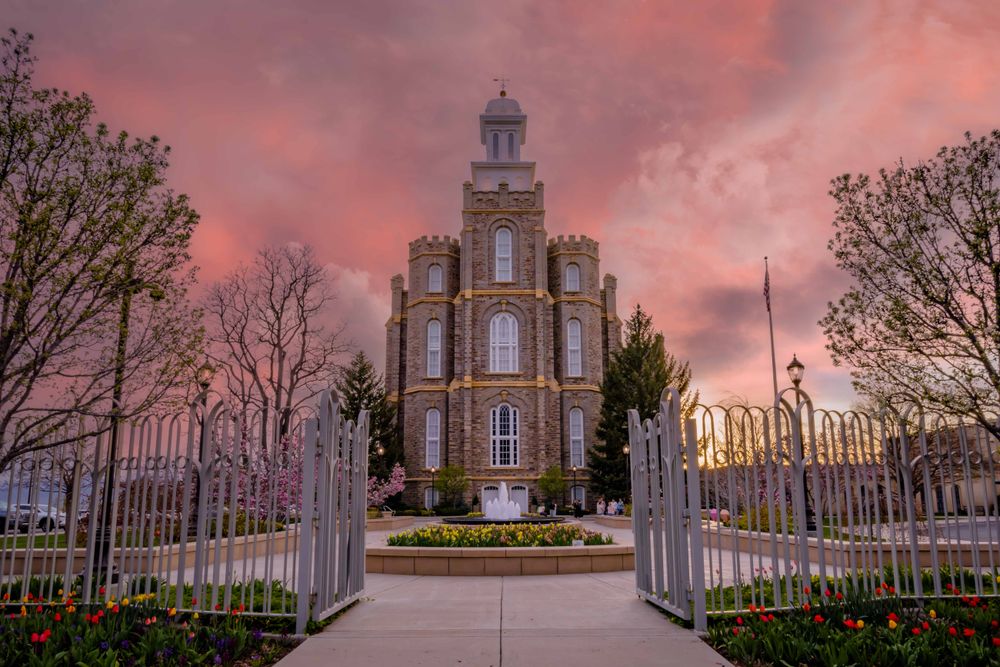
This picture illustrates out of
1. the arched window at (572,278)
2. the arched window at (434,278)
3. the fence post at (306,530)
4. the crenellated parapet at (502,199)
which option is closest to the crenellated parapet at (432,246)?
the arched window at (434,278)

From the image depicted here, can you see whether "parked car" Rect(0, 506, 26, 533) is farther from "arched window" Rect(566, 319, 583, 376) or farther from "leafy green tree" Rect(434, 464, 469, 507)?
"arched window" Rect(566, 319, 583, 376)

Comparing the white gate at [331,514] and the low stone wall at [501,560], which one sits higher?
the white gate at [331,514]

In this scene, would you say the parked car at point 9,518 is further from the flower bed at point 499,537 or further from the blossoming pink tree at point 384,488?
the blossoming pink tree at point 384,488

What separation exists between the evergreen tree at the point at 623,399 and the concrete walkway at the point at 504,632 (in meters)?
26.5

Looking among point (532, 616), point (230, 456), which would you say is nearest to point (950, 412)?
point (532, 616)

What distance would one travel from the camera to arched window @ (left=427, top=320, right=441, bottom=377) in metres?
40.4

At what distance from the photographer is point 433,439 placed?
3925 cm

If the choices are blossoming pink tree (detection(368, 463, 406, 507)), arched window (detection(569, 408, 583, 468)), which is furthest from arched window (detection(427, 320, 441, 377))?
arched window (detection(569, 408, 583, 468))

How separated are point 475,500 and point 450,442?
3383 mm

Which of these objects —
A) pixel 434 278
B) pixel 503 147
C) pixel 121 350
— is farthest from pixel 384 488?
pixel 503 147

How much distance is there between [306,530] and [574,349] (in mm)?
33734

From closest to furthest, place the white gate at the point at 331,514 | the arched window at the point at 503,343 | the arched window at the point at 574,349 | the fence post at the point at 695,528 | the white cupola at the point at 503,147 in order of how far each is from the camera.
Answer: the fence post at the point at 695,528, the white gate at the point at 331,514, the arched window at the point at 503,343, the arched window at the point at 574,349, the white cupola at the point at 503,147

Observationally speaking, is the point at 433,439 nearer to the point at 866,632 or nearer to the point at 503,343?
the point at 503,343

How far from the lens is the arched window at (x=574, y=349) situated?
1580 inches
